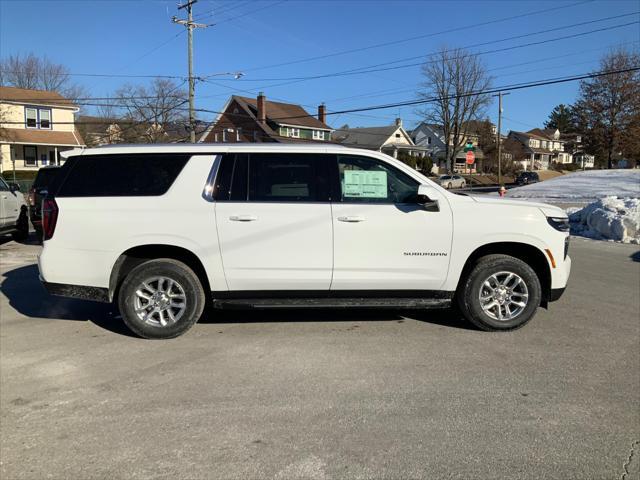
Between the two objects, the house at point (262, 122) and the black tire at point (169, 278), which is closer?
the black tire at point (169, 278)

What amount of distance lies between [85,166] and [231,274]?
1.86 metres

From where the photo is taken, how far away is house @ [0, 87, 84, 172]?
38.8 metres

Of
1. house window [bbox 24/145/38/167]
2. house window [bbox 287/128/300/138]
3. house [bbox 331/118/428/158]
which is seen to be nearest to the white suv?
house window [bbox 24/145/38/167]

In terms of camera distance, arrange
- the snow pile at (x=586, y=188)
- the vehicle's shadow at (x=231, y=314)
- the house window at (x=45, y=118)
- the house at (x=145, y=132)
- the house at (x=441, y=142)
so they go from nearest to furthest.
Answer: the vehicle's shadow at (x=231, y=314), the snow pile at (x=586, y=188), the house window at (x=45, y=118), the house at (x=145, y=132), the house at (x=441, y=142)

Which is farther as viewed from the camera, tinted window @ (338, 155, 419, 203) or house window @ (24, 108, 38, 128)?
house window @ (24, 108, 38, 128)

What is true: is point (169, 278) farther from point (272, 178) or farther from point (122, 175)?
point (272, 178)

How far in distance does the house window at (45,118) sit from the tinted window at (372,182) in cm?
4265

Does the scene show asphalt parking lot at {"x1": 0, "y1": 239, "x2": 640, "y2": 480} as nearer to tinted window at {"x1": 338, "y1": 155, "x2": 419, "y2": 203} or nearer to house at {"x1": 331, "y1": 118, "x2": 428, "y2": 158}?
tinted window at {"x1": 338, "y1": 155, "x2": 419, "y2": 203}

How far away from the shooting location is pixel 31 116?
40.1m

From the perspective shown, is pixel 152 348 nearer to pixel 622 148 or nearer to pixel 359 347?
pixel 359 347

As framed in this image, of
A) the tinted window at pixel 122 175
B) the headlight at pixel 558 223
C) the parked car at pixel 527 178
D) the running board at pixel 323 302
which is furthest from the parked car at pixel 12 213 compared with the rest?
the parked car at pixel 527 178

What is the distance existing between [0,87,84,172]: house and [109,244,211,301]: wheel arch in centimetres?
3785

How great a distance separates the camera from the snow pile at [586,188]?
1065 inches

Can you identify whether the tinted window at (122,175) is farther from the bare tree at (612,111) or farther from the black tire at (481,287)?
the bare tree at (612,111)
